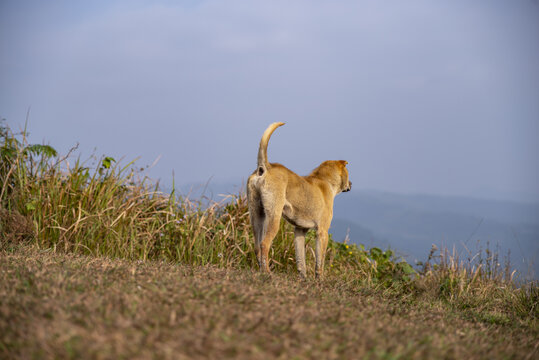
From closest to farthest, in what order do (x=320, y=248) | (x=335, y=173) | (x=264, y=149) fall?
(x=264, y=149) < (x=320, y=248) < (x=335, y=173)

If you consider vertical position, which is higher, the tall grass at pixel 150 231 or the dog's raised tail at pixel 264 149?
the dog's raised tail at pixel 264 149

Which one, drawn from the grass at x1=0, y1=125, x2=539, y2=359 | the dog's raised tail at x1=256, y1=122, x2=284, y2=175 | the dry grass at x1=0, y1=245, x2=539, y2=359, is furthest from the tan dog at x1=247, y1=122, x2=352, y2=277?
the dry grass at x1=0, y1=245, x2=539, y2=359

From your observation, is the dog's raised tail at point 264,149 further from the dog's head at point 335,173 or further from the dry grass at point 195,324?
the dry grass at point 195,324

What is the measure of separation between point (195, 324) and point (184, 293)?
26.3 inches

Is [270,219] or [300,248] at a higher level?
[270,219]

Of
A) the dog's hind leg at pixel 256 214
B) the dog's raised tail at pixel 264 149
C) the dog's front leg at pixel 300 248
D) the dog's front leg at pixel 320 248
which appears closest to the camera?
the dog's raised tail at pixel 264 149

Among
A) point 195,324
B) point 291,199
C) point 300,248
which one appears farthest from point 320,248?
point 195,324

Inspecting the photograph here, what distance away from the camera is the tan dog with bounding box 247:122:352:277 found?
6031 mm

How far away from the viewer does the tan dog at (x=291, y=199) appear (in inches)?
237

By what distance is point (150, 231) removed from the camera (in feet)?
26.3

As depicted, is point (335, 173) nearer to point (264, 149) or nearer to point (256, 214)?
point (256, 214)

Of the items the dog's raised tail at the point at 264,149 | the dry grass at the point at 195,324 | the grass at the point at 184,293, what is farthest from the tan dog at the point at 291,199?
the dry grass at the point at 195,324

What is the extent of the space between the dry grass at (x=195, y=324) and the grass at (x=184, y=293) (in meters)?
0.01

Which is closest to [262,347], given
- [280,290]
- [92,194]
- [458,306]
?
[280,290]
